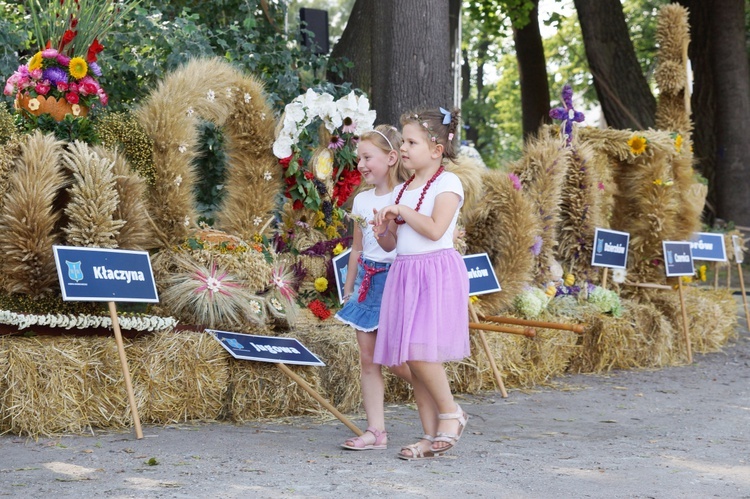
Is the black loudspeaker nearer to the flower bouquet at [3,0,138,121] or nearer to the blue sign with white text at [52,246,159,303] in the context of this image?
the flower bouquet at [3,0,138,121]

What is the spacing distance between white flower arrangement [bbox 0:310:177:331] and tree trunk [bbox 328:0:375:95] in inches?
206

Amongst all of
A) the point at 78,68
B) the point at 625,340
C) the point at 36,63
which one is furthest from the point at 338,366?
the point at 625,340

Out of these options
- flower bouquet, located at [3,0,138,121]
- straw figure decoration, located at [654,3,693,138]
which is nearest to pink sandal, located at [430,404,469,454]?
flower bouquet, located at [3,0,138,121]

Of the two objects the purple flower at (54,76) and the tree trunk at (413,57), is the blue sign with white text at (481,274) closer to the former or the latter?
the tree trunk at (413,57)

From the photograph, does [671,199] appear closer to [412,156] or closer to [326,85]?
[326,85]

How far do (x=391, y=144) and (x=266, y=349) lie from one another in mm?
1270

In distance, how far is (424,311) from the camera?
467 cm

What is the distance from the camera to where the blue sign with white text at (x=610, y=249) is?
8.12m

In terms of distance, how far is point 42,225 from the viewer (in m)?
5.06

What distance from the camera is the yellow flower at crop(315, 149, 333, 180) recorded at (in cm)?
664

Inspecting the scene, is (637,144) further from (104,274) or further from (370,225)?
(104,274)

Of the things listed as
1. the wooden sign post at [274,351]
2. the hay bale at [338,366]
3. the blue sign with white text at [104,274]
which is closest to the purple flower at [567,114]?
the hay bale at [338,366]

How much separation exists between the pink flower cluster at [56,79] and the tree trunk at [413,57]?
2.50 meters

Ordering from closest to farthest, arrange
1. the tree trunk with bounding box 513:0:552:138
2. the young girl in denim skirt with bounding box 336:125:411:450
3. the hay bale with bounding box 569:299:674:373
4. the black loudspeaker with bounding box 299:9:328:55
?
the young girl in denim skirt with bounding box 336:125:411:450 → the hay bale with bounding box 569:299:674:373 → the black loudspeaker with bounding box 299:9:328:55 → the tree trunk with bounding box 513:0:552:138
